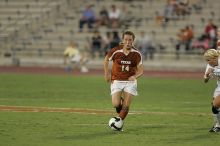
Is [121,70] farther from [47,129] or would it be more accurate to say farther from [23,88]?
[23,88]

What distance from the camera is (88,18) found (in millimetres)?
38781

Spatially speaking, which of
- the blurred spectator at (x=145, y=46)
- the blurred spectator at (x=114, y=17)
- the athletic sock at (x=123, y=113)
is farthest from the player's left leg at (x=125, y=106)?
the blurred spectator at (x=114, y=17)

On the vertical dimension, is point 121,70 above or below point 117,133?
above

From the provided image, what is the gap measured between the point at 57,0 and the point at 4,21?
3.28 metres

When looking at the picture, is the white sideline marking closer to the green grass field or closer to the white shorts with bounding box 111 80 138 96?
the green grass field

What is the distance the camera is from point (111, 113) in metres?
17.7

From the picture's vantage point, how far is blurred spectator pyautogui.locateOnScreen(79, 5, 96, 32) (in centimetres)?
3869

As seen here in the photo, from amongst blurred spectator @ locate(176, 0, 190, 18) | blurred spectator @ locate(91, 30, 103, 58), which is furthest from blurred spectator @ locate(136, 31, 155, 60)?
blurred spectator @ locate(176, 0, 190, 18)

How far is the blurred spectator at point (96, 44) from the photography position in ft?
121

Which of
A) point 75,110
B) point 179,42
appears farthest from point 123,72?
point 179,42

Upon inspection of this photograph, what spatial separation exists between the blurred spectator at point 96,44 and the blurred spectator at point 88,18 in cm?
190

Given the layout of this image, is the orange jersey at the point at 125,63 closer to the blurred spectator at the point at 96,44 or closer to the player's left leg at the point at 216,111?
the player's left leg at the point at 216,111

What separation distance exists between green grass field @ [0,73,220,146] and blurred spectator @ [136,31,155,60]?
738 centimetres

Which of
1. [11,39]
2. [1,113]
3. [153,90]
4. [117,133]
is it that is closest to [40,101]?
[1,113]
